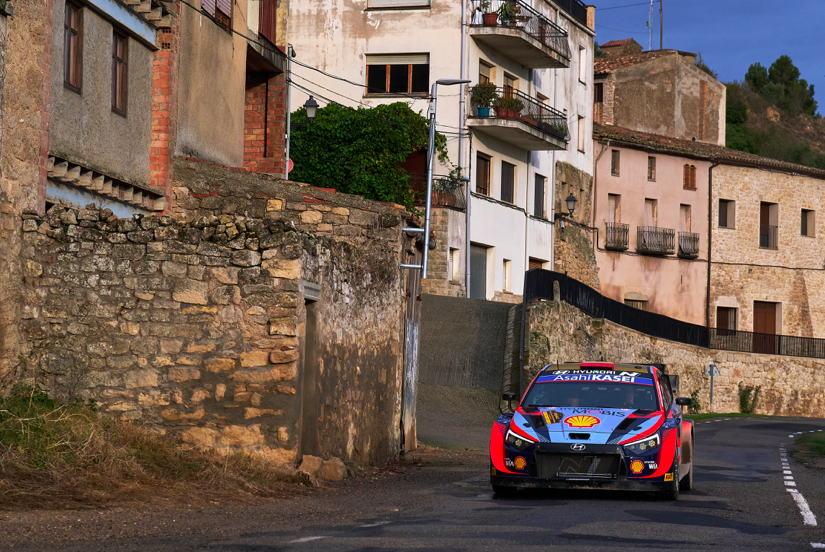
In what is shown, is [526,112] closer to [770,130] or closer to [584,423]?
[584,423]

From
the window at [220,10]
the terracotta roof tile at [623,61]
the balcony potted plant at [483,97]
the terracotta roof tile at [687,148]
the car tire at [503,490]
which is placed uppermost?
the terracotta roof tile at [623,61]

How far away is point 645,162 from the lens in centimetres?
5384

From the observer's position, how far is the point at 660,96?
5806cm

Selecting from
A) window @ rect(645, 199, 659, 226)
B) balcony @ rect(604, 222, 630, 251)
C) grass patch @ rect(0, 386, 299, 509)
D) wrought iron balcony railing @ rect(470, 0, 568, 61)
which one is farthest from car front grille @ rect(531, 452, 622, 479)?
window @ rect(645, 199, 659, 226)

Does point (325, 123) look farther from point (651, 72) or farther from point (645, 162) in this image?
point (651, 72)

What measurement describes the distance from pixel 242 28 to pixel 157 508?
12.8 meters

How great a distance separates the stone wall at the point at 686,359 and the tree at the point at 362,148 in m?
7.15

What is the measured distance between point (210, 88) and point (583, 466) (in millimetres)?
10348

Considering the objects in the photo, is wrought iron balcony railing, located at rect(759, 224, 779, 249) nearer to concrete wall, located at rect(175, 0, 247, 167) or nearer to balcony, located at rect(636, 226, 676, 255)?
balcony, located at rect(636, 226, 676, 255)

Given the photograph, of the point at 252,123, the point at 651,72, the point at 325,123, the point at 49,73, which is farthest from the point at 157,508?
the point at 651,72

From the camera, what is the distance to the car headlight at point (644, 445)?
12391 mm

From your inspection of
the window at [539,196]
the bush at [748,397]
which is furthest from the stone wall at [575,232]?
the bush at [748,397]

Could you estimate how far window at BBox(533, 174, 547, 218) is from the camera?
46.0 metres

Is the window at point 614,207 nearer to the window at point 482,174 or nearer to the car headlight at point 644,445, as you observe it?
the window at point 482,174
